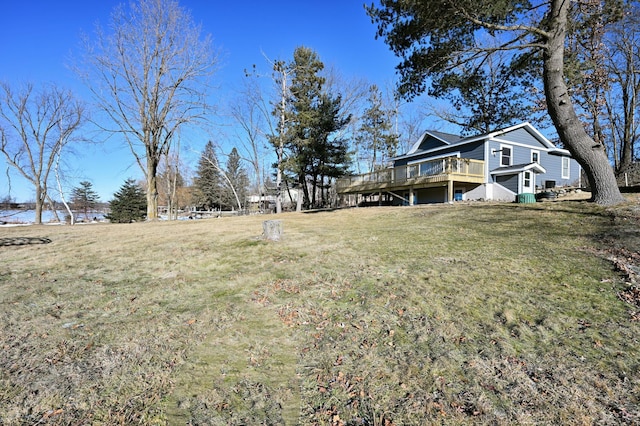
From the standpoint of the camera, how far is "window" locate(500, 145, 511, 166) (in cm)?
1842

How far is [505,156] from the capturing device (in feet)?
60.9

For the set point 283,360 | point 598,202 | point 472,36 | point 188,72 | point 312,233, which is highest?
point 188,72

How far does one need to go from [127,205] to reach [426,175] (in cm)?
2839

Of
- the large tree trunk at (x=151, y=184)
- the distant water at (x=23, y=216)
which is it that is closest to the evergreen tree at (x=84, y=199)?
the distant water at (x=23, y=216)

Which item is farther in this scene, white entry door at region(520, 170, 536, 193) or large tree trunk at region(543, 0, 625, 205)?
white entry door at region(520, 170, 536, 193)

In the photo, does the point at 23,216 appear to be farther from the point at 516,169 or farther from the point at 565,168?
the point at 565,168

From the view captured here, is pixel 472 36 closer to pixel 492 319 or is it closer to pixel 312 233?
pixel 312 233

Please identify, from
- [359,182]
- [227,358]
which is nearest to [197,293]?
[227,358]

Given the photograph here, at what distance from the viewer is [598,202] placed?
29.5ft

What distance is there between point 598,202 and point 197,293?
36.1 feet

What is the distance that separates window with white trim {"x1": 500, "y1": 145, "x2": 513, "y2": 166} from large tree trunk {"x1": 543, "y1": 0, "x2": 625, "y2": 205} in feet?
33.1

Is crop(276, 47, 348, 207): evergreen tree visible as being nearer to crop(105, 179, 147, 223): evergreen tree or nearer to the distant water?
crop(105, 179, 147, 223): evergreen tree

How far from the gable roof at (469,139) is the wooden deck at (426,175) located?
190 cm

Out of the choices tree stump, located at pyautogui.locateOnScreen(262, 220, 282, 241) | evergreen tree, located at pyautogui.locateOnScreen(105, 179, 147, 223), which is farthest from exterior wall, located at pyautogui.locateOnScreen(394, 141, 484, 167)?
evergreen tree, located at pyautogui.locateOnScreen(105, 179, 147, 223)
